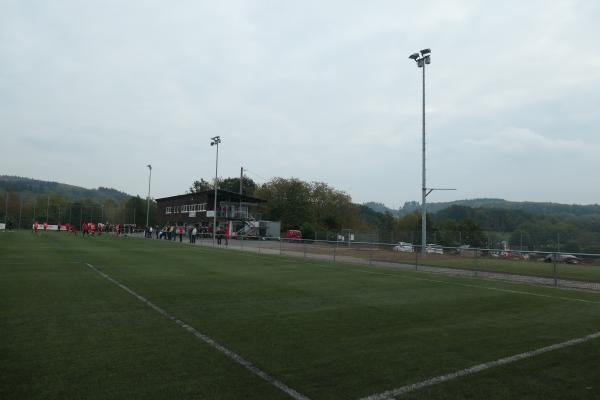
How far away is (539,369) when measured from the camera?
5672mm

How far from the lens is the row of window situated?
74581 mm

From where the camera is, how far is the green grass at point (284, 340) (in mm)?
4902

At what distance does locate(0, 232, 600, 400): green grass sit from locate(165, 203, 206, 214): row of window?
203ft

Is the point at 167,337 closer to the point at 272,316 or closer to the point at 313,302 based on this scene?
the point at 272,316

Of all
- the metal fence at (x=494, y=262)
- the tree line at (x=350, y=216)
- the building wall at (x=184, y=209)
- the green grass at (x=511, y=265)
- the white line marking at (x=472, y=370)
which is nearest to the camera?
the white line marking at (x=472, y=370)

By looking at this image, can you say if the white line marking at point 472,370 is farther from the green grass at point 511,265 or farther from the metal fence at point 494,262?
the green grass at point 511,265

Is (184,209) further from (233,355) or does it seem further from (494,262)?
(233,355)

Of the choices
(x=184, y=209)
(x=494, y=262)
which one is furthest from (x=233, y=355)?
(x=184, y=209)

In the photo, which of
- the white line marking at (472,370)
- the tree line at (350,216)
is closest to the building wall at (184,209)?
the tree line at (350,216)

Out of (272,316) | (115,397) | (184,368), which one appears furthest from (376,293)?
(115,397)

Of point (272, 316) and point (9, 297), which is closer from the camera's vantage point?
point (272, 316)

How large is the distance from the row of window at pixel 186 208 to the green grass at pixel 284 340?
2441 inches

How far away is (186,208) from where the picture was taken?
8019 centimetres

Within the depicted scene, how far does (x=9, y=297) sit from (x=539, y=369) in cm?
1041
